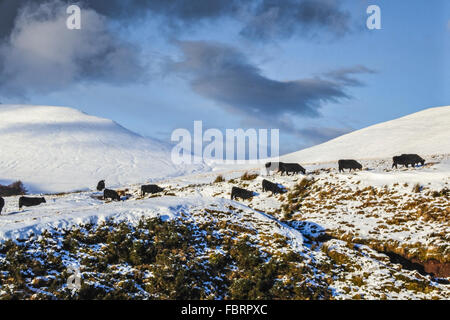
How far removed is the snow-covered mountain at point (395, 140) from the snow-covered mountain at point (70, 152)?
55621 millimetres

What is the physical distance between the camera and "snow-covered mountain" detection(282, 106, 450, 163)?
65.9 metres

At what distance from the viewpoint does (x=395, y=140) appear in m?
76.6

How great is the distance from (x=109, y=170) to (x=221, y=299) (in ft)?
365

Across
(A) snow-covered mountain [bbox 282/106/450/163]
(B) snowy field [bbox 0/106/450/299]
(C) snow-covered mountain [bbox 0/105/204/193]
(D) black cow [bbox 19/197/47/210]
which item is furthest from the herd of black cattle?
(C) snow-covered mountain [bbox 0/105/204/193]

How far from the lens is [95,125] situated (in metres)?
169

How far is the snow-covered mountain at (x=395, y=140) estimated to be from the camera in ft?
216

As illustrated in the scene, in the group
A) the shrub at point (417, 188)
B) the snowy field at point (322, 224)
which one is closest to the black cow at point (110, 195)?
the snowy field at point (322, 224)

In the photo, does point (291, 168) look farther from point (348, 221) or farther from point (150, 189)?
point (150, 189)

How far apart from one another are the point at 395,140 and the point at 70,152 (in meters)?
109

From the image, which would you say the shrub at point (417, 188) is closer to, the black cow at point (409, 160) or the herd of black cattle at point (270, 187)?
the herd of black cattle at point (270, 187)

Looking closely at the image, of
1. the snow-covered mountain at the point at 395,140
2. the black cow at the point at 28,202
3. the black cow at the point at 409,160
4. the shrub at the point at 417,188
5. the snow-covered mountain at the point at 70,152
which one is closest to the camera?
the shrub at the point at 417,188

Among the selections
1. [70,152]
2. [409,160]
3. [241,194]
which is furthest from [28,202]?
[70,152]
